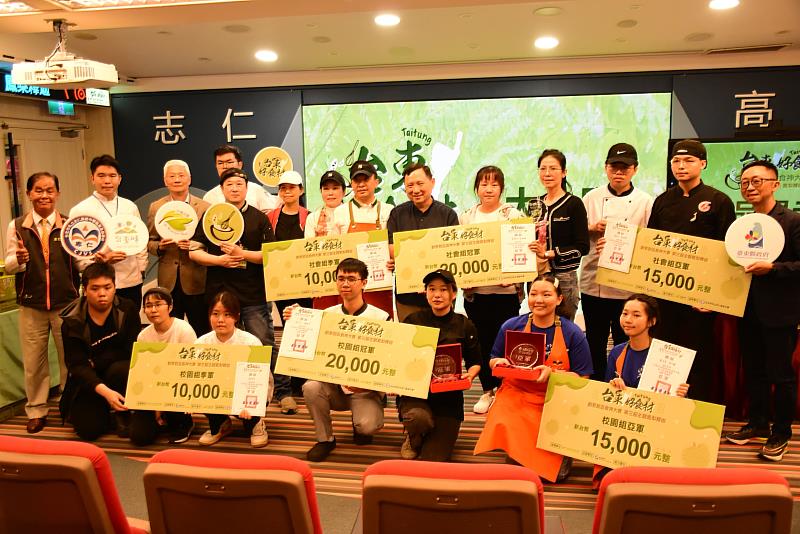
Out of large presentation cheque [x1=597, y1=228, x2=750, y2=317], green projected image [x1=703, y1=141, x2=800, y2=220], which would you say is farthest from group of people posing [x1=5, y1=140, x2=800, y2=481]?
green projected image [x1=703, y1=141, x2=800, y2=220]

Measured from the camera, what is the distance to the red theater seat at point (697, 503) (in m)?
1.33

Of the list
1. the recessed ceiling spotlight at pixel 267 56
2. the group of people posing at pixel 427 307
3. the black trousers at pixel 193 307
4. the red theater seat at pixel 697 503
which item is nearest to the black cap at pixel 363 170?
the group of people posing at pixel 427 307

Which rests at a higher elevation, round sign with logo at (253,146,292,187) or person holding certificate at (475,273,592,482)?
round sign with logo at (253,146,292,187)

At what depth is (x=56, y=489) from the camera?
5.16ft

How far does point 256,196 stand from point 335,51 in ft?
5.93

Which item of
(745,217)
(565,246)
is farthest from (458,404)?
(745,217)

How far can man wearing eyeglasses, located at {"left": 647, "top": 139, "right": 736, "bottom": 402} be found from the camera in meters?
3.58

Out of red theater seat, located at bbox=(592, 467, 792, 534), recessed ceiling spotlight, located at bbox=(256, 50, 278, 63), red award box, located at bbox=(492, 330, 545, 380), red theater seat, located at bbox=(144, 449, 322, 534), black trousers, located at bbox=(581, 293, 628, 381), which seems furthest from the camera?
recessed ceiling spotlight, located at bbox=(256, 50, 278, 63)

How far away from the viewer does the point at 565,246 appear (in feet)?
12.5

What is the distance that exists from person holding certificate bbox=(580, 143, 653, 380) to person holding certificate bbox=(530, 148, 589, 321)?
0.14m

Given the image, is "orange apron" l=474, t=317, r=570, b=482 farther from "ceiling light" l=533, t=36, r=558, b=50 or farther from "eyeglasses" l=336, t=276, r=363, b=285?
"ceiling light" l=533, t=36, r=558, b=50

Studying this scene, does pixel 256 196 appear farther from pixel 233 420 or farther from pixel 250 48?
pixel 233 420

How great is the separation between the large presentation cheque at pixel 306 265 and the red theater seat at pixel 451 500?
2.47 m

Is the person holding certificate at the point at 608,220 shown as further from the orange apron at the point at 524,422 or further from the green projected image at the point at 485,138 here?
the green projected image at the point at 485,138
